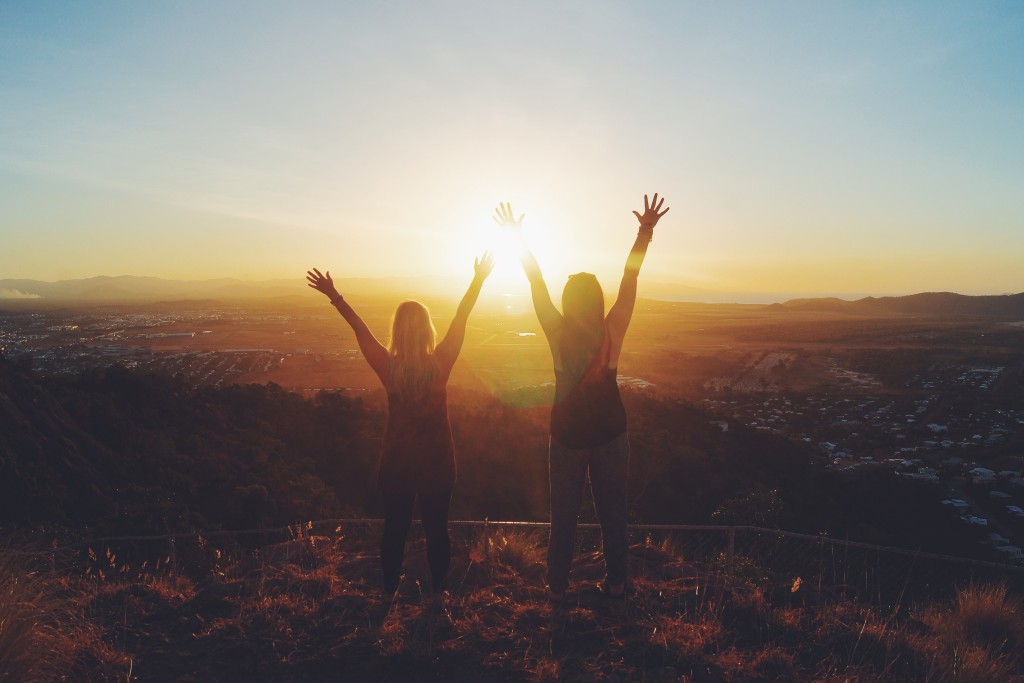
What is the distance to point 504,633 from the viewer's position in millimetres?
3158

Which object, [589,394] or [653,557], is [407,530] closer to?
[589,394]

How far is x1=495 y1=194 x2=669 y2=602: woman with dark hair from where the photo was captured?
3.01 m

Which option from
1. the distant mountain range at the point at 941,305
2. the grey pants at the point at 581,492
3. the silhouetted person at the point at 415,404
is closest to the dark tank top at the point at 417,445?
the silhouetted person at the point at 415,404

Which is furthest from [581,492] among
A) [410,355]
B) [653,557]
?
[653,557]

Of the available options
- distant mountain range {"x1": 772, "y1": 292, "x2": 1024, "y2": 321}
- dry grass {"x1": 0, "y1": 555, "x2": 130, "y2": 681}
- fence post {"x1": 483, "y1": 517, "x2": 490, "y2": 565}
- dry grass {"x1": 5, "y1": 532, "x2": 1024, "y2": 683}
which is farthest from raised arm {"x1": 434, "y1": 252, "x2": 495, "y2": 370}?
distant mountain range {"x1": 772, "y1": 292, "x2": 1024, "y2": 321}

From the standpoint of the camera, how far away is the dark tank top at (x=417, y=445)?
312cm

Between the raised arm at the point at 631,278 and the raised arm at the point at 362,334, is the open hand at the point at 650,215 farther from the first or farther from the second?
the raised arm at the point at 362,334

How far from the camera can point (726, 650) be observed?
117 inches

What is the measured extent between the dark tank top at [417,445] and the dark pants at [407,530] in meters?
0.08

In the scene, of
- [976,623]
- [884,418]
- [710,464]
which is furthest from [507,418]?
[884,418]

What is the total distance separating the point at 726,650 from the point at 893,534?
1473cm

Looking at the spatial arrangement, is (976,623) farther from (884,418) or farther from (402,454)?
(884,418)

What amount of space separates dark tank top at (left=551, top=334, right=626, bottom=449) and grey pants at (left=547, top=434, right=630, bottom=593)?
2.7 inches

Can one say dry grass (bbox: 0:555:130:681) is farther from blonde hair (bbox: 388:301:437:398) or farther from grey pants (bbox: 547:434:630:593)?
grey pants (bbox: 547:434:630:593)
